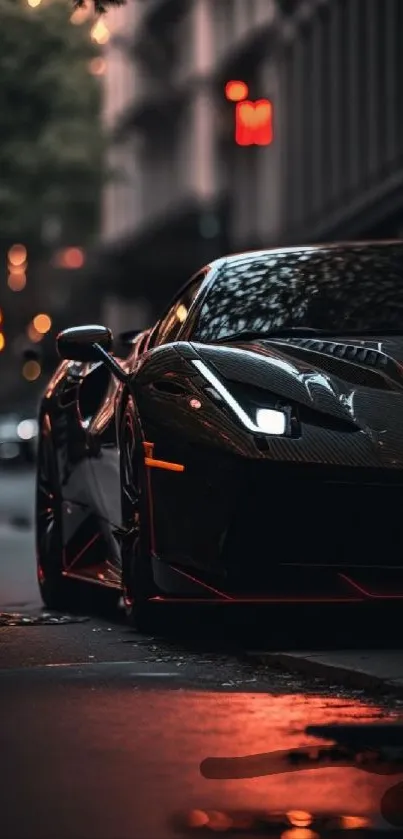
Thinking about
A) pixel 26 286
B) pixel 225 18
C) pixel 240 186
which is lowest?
pixel 26 286

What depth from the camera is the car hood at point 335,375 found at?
25.6 ft

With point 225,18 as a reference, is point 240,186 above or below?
below

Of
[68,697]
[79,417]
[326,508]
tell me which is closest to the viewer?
[68,697]

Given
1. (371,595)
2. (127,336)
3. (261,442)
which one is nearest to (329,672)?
(371,595)

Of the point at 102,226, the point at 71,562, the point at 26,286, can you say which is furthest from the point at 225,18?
the point at 71,562

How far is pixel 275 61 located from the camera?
52375 millimetres

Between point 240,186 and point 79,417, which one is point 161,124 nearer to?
point 240,186

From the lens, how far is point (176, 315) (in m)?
9.47

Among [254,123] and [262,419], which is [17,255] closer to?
[254,123]

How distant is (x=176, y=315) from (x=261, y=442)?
1.80 m

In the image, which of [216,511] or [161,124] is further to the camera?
[161,124]

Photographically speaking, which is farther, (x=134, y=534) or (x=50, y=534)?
(x=50, y=534)

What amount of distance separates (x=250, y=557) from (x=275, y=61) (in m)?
45.2

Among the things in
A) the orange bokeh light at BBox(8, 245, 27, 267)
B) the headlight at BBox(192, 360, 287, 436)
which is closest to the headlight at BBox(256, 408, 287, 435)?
the headlight at BBox(192, 360, 287, 436)
